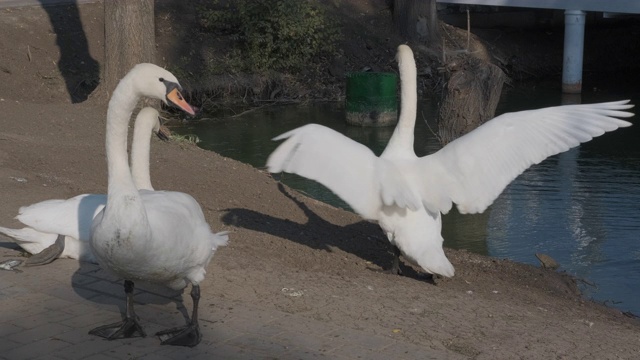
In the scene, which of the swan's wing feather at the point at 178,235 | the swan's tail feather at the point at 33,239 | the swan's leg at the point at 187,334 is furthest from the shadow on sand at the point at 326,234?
the swan's leg at the point at 187,334

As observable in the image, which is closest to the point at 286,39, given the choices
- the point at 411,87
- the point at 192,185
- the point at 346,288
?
the point at 192,185

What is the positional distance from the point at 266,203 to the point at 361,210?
117 inches

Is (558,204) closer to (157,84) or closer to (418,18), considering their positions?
(157,84)

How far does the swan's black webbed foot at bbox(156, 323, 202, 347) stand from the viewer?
5219 millimetres

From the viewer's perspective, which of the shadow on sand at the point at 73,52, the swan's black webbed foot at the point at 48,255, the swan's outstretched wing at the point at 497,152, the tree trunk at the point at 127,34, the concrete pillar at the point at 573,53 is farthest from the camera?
the concrete pillar at the point at 573,53

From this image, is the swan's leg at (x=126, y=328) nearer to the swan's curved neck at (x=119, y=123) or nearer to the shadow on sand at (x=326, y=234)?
the swan's curved neck at (x=119, y=123)

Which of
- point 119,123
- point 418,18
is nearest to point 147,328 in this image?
point 119,123

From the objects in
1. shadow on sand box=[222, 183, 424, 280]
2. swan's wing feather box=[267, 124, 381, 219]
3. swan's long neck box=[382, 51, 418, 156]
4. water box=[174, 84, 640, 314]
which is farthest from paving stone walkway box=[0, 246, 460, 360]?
water box=[174, 84, 640, 314]

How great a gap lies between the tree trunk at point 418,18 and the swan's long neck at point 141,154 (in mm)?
16635

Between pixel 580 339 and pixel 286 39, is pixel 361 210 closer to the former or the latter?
pixel 580 339

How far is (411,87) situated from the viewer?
7.96m

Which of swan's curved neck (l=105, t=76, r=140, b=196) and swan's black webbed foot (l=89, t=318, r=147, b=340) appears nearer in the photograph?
swan's curved neck (l=105, t=76, r=140, b=196)

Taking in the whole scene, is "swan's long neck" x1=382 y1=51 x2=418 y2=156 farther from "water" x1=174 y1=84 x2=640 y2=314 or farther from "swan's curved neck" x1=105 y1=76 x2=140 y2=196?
"swan's curved neck" x1=105 y1=76 x2=140 y2=196

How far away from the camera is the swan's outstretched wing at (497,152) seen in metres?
6.96
